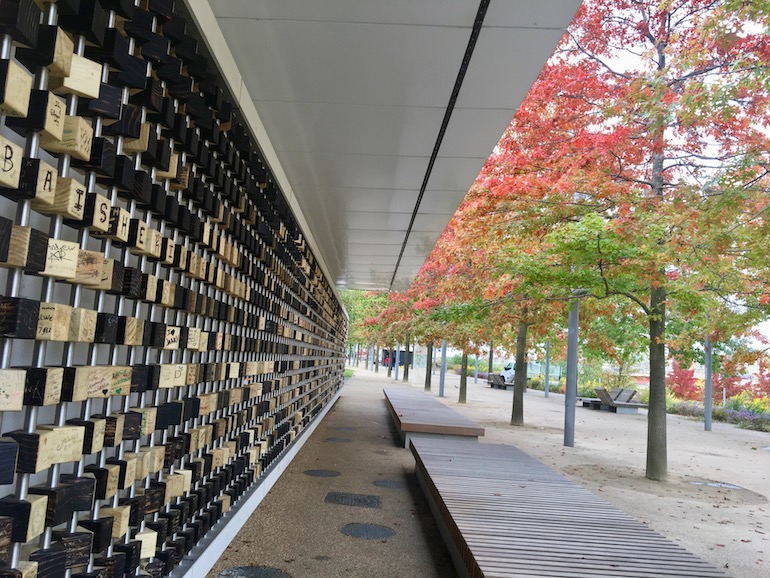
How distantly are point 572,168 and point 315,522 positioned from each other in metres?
5.57

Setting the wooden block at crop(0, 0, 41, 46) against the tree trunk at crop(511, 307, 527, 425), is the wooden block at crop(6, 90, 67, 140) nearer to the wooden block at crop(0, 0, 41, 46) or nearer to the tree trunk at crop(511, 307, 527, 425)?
the wooden block at crop(0, 0, 41, 46)

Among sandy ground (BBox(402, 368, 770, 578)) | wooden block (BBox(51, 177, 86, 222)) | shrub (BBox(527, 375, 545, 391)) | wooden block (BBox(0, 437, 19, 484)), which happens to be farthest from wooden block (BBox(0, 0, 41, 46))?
shrub (BBox(527, 375, 545, 391))

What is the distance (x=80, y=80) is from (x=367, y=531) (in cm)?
400

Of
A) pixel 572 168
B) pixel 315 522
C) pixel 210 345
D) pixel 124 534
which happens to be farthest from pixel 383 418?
pixel 124 534

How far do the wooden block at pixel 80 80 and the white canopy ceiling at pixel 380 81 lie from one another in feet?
2.93

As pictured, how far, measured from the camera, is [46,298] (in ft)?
5.75

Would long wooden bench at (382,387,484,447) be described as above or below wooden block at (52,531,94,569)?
below

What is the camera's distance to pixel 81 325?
1880mm

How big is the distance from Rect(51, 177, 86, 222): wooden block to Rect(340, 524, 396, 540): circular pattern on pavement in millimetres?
3578

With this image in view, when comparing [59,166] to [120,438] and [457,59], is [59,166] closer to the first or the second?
[120,438]

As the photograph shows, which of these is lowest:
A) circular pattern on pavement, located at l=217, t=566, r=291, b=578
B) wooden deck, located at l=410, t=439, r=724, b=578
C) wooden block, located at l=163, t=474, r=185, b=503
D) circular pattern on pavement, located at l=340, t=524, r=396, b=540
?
circular pattern on pavement, located at l=340, t=524, r=396, b=540

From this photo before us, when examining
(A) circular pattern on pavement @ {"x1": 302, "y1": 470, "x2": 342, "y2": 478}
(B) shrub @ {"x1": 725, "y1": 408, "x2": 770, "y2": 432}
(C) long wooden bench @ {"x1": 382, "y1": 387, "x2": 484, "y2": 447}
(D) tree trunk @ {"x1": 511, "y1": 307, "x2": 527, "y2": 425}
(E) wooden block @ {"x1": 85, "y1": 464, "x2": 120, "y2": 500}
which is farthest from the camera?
(B) shrub @ {"x1": 725, "y1": 408, "x2": 770, "y2": 432}

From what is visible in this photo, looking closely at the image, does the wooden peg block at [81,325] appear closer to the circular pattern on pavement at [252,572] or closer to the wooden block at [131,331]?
the wooden block at [131,331]

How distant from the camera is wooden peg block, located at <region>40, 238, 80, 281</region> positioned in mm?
1697
